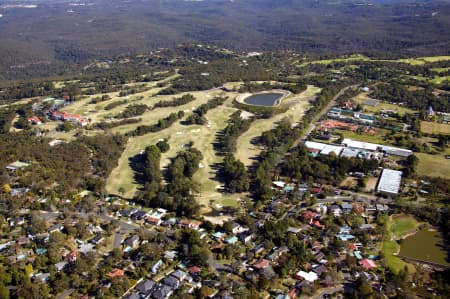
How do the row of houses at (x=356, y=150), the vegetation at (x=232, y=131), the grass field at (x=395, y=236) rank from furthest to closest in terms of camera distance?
the vegetation at (x=232, y=131) < the row of houses at (x=356, y=150) < the grass field at (x=395, y=236)

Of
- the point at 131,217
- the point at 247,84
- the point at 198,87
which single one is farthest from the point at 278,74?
the point at 131,217

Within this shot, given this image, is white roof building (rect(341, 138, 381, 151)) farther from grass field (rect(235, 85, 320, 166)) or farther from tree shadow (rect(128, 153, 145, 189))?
tree shadow (rect(128, 153, 145, 189))

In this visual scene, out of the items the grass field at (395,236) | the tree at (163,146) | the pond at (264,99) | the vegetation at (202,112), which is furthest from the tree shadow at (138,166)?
the pond at (264,99)

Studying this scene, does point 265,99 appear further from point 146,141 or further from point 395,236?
point 395,236

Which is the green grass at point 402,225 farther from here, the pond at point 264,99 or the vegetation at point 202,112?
the pond at point 264,99

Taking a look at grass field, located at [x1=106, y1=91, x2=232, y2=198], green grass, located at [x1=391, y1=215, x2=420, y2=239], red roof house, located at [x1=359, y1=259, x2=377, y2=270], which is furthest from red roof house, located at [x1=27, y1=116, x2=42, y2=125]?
green grass, located at [x1=391, y1=215, x2=420, y2=239]

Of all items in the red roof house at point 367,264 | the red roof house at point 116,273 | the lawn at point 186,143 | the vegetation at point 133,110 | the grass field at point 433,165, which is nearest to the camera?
the red roof house at point 116,273

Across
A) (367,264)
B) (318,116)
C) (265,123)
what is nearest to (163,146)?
(265,123)
